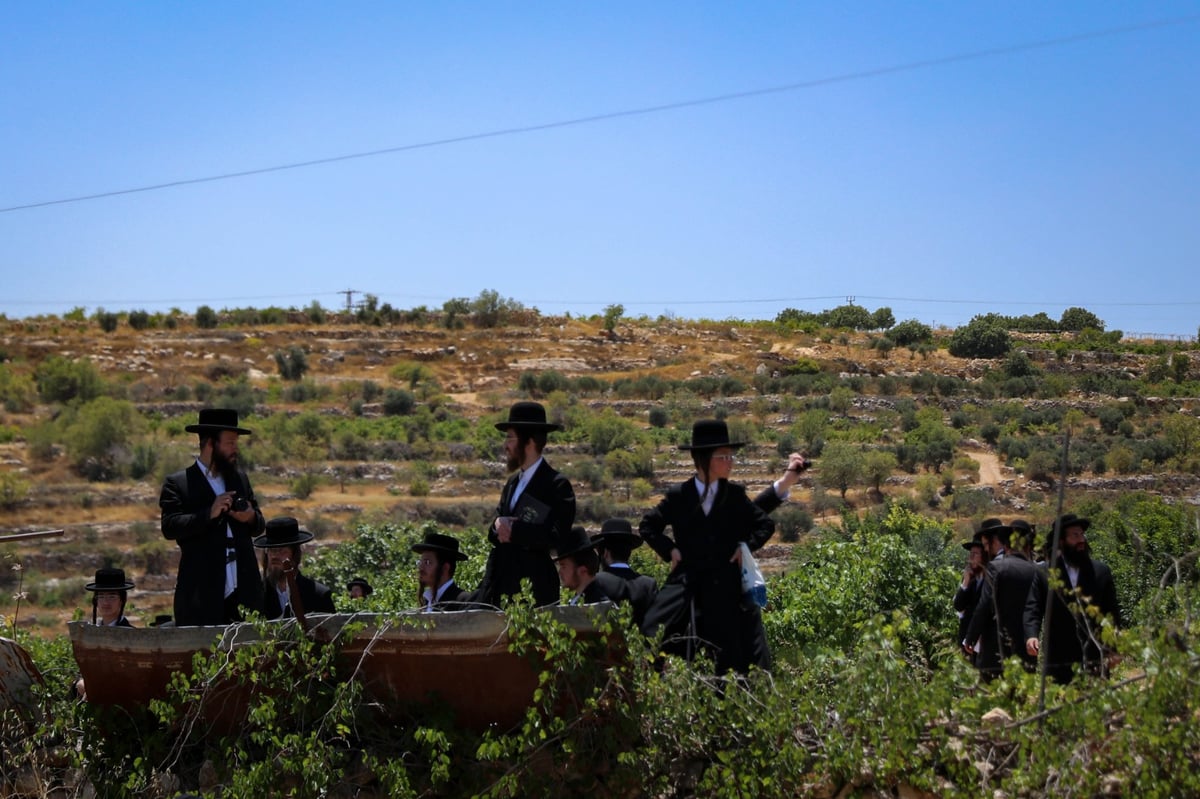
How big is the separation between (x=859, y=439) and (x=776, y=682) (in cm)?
3978

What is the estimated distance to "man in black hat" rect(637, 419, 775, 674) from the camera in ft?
19.3

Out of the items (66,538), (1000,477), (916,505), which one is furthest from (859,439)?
(66,538)

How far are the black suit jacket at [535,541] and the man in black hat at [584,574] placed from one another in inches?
3.7

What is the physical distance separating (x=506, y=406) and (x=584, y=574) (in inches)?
1832

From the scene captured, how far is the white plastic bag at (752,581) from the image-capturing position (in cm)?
585

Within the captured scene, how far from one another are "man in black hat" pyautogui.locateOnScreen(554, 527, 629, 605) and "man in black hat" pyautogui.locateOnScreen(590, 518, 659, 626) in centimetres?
7

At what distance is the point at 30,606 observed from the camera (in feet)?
85.7

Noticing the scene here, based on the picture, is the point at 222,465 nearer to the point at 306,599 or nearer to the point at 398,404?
the point at 306,599

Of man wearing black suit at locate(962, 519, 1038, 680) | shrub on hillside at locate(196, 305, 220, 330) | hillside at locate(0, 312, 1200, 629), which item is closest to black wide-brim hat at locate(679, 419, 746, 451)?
man wearing black suit at locate(962, 519, 1038, 680)

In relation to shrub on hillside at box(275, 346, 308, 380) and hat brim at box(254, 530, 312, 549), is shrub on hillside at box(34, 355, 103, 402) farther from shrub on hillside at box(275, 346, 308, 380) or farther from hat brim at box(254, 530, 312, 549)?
hat brim at box(254, 530, 312, 549)

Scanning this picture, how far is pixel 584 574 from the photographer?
6.35 metres

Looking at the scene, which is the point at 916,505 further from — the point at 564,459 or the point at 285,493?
the point at 285,493

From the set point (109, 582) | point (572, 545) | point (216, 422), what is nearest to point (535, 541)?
point (572, 545)

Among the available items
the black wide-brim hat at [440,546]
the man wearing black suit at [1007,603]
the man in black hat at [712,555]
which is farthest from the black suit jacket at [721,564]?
the man wearing black suit at [1007,603]
